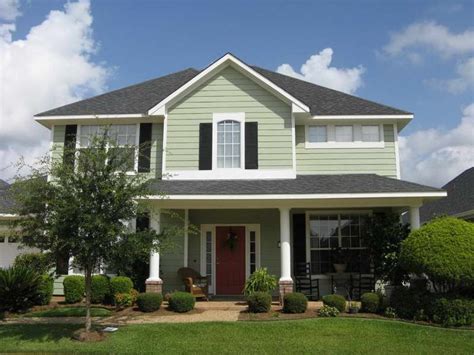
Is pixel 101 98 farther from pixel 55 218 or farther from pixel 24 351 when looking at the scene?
pixel 24 351

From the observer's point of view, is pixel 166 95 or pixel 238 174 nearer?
pixel 238 174

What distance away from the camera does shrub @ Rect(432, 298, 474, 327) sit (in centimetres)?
1044

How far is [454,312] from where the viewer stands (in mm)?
10531

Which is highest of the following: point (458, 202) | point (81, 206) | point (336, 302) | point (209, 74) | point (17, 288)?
point (209, 74)

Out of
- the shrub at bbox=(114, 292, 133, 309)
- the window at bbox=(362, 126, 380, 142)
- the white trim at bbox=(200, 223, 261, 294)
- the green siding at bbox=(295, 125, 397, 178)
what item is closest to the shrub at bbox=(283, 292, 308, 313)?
the white trim at bbox=(200, 223, 261, 294)

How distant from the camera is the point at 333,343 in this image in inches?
370

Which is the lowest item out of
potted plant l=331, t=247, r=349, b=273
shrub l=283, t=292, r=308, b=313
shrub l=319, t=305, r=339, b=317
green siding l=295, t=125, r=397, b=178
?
shrub l=319, t=305, r=339, b=317

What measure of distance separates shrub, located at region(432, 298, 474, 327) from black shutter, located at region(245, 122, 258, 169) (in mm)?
6743

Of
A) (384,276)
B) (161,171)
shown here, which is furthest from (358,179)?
(161,171)

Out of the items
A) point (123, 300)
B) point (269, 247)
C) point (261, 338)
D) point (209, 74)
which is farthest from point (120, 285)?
point (209, 74)

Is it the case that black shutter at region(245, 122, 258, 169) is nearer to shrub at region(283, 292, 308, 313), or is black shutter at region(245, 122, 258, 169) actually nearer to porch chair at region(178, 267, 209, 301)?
porch chair at region(178, 267, 209, 301)

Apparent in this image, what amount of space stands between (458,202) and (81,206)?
17143 mm

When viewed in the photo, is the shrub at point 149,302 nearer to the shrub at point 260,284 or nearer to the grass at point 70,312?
the grass at point 70,312

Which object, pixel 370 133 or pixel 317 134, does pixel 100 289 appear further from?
pixel 370 133
